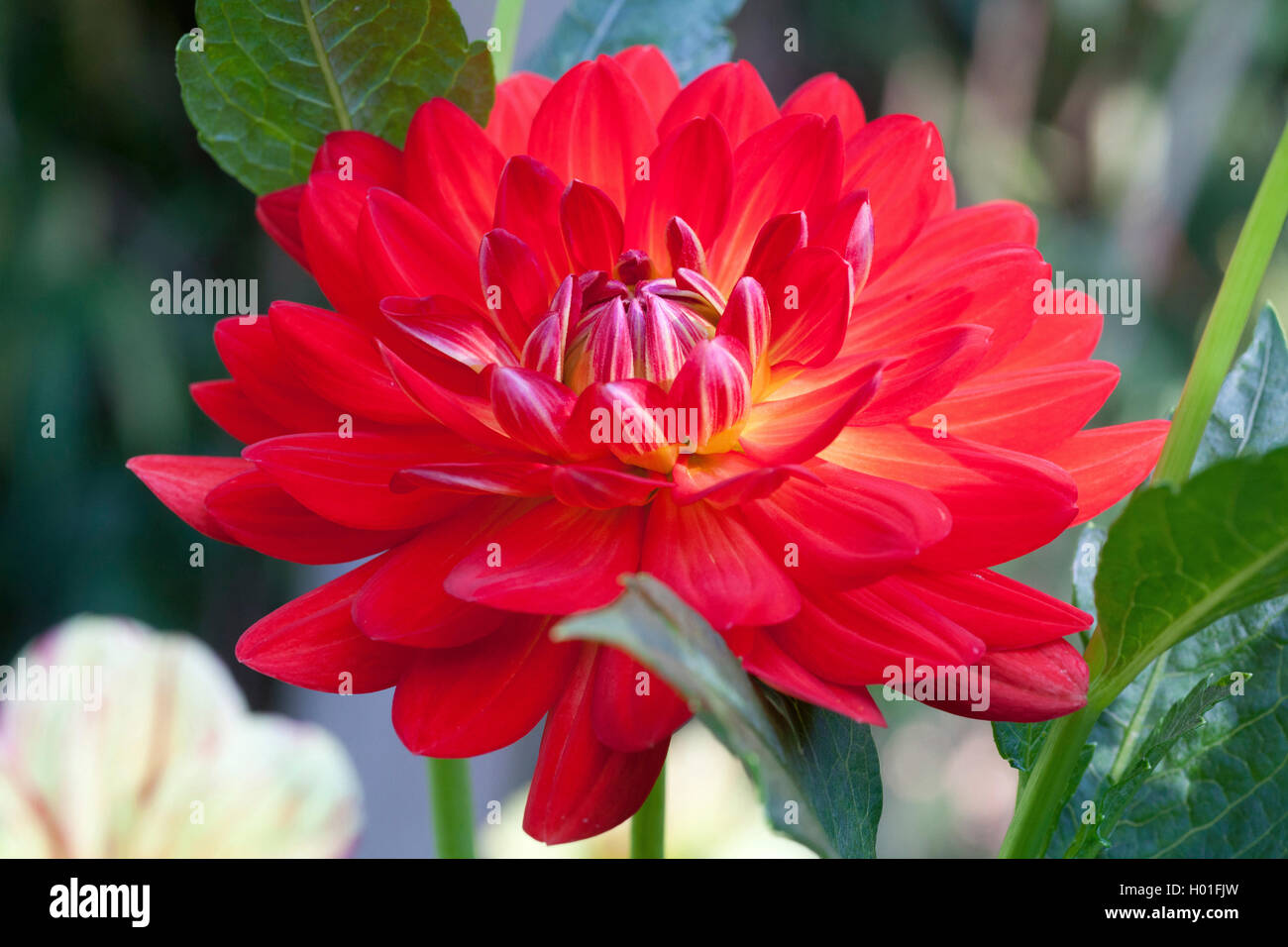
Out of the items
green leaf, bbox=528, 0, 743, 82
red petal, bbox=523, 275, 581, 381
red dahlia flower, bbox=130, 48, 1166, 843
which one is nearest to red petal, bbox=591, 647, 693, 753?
red dahlia flower, bbox=130, 48, 1166, 843

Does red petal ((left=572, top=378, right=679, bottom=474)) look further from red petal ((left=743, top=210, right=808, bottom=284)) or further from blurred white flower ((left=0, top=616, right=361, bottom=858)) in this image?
blurred white flower ((left=0, top=616, right=361, bottom=858))

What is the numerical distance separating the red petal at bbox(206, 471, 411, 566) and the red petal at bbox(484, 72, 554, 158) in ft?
0.54

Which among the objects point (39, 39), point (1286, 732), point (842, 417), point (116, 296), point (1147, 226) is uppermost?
point (39, 39)

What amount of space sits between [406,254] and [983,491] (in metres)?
0.21

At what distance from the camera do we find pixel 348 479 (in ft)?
1.14

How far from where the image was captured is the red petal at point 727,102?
1.35 feet

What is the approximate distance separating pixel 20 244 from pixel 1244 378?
1.49 m

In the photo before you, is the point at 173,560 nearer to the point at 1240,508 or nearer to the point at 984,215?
the point at 984,215

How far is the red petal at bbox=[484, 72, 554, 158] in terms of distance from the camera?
442 mm

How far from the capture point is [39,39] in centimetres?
142

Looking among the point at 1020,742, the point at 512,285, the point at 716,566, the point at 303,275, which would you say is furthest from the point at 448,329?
the point at 303,275

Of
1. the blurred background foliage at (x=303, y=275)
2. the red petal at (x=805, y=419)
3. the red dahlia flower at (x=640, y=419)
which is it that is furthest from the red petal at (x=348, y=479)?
the blurred background foliage at (x=303, y=275)

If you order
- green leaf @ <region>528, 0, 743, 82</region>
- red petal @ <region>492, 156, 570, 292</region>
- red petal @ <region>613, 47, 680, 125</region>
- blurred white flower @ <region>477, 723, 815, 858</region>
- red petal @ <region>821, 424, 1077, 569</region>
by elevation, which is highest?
green leaf @ <region>528, 0, 743, 82</region>

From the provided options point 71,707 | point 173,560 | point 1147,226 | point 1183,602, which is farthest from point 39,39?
point 1147,226
